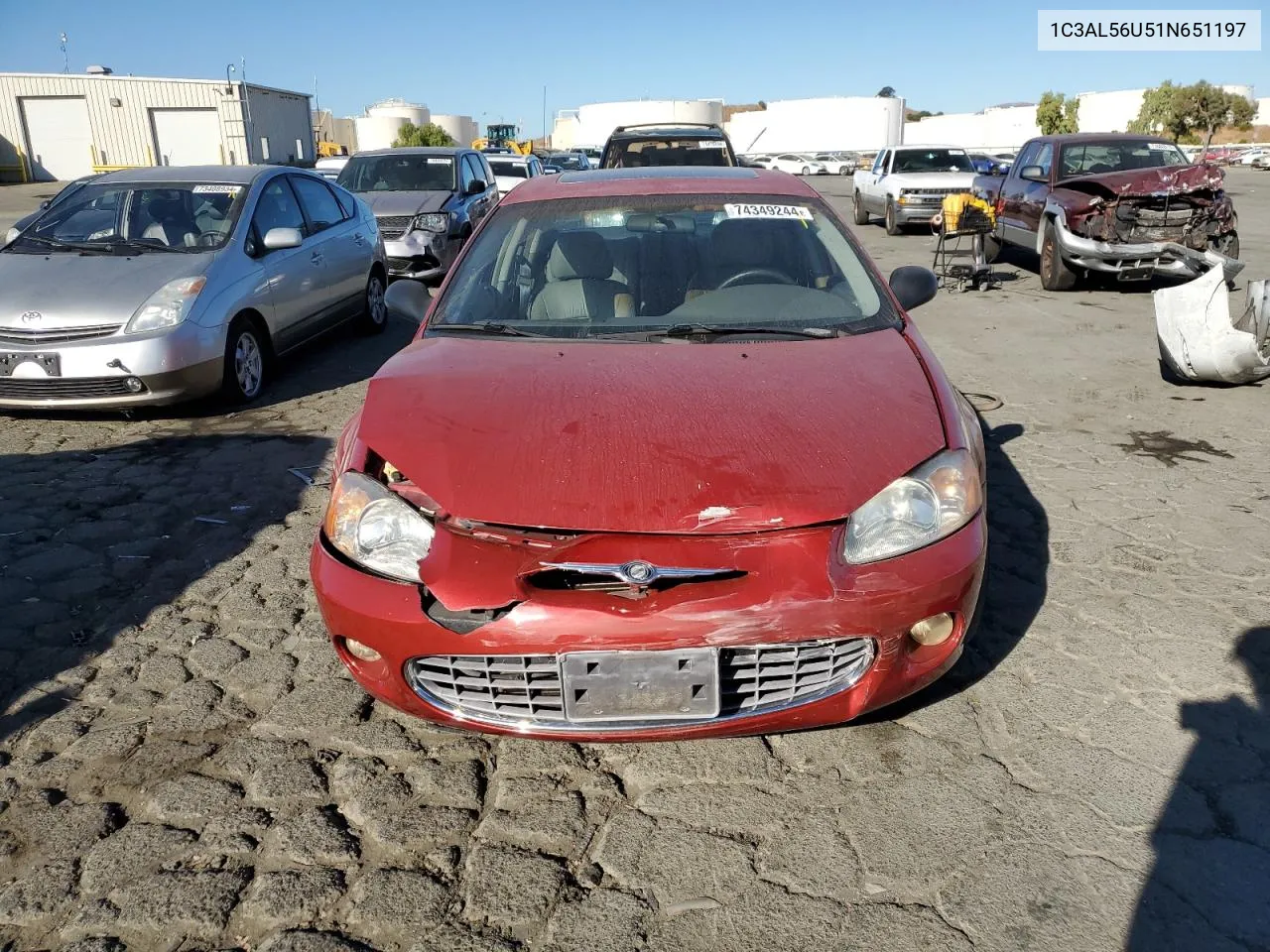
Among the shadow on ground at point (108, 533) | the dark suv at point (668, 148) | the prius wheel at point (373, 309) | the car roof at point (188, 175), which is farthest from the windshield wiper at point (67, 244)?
the dark suv at point (668, 148)

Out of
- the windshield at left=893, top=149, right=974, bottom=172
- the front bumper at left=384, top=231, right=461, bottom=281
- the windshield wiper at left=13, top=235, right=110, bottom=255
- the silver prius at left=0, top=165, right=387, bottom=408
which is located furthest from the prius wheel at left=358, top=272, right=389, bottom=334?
the windshield at left=893, top=149, right=974, bottom=172

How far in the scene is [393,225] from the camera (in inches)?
418

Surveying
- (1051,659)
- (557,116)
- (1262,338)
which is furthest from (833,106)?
(1051,659)

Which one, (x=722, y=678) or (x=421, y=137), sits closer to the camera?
(x=722, y=678)

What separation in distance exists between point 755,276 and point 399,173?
31.2 ft

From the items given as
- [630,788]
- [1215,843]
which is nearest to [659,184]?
[630,788]

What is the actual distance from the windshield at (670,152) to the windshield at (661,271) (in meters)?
9.02

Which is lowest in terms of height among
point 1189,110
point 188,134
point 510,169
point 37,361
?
point 37,361

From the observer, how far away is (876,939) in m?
2.02

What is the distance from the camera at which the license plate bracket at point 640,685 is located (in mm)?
2199

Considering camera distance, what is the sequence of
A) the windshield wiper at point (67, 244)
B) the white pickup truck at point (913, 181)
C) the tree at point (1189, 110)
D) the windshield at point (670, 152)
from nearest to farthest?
1. the windshield wiper at point (67, 244)
2. the windshield at point (670, 152)
3. the white pickup truck at point (913, 181)
4. the tree at point (1189, 110)

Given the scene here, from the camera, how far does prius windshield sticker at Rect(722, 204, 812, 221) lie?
3.78 metres

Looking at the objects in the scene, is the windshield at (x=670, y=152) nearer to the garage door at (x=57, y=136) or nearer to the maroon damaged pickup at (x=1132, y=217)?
the maroon damaged pickup at (x=1132, y=217)

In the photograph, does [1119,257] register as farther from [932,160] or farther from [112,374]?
[112,374]
